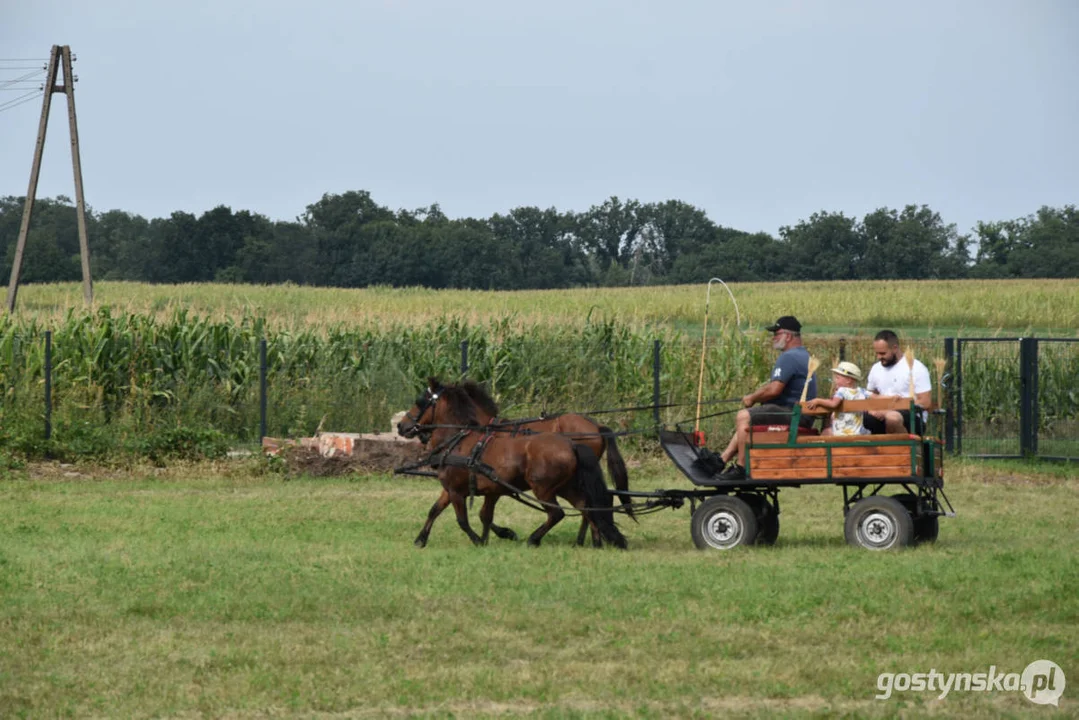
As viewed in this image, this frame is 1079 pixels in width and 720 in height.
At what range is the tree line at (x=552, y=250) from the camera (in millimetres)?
83438

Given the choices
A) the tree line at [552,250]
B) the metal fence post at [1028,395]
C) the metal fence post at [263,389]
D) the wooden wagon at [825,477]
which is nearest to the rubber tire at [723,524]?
the wooden wagon at [825,477]

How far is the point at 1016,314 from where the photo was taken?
40906 mm

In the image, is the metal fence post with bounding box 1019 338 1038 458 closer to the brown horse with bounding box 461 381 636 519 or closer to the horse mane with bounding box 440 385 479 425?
the brown horse with bounding box 461 381 636 519

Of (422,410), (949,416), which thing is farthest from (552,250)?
(422,410)

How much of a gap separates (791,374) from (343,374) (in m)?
12.2

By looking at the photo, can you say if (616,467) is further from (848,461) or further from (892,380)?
(892,380)

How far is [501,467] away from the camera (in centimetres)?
1212

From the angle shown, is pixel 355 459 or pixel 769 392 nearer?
pixel 769 392

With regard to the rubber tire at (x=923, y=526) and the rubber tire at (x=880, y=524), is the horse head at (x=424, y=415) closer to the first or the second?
the rubber tire at (x=880, y=524)

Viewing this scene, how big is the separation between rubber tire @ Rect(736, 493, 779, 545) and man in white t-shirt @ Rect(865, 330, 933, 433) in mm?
1123

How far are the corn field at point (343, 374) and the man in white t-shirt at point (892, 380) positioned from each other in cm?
894

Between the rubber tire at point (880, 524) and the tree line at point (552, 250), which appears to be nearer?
the rubber tire at point (880, 524)

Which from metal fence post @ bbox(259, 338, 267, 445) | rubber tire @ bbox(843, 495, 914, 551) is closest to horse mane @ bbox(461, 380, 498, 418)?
rubber tire @ bbox(843, 495, 914, 551)

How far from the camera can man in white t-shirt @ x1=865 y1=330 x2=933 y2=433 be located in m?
11.9
